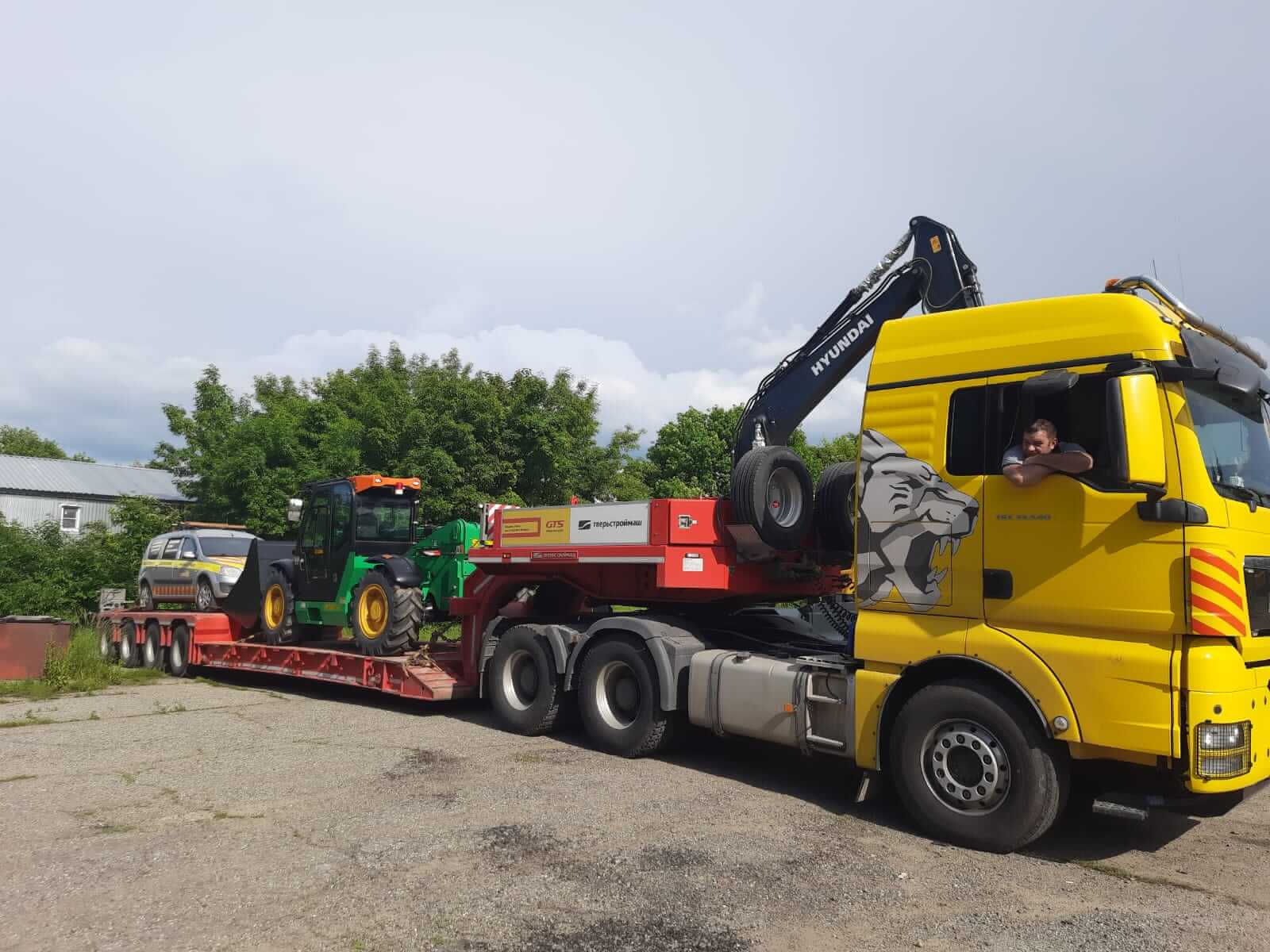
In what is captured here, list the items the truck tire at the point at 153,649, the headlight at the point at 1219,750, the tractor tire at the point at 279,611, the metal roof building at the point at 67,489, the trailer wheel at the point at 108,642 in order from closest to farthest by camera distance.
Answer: the headlight at the point at 1219,750, the tractor tire at the point at 279,611, the truck tire at the point at 153,649, the trailer wheel at the point at 108,642, the metal roof building at the point at 67,489

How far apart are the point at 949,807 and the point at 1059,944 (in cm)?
147

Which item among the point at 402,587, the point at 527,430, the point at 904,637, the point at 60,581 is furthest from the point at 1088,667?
the point at 60,581

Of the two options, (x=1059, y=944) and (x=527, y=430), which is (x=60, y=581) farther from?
(x=1059, y=944)

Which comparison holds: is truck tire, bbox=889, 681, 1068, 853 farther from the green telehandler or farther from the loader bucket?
the loader bucket

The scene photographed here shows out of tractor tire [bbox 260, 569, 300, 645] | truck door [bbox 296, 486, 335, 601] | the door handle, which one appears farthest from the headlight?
tractor tire [bbox 260, 569, 300, 645]

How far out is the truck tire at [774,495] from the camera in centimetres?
770

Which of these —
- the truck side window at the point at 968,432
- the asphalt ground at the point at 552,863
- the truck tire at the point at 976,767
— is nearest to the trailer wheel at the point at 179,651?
the asphalt ground at the point at 552,863

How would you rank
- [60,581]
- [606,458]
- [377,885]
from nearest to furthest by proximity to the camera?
[377,885] < [60,581] < [606,458]

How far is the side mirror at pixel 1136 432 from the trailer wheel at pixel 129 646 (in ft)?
51.0

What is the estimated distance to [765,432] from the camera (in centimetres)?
921

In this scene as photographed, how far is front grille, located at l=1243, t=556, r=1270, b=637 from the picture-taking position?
17.1ft

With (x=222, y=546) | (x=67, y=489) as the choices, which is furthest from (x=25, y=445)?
(x=222, y=546)

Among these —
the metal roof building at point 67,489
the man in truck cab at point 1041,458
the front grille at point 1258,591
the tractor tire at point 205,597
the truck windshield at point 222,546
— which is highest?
the metal roof building at point 67,489

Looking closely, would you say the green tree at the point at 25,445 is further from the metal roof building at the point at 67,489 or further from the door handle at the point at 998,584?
the door handle at the point at 998,584
